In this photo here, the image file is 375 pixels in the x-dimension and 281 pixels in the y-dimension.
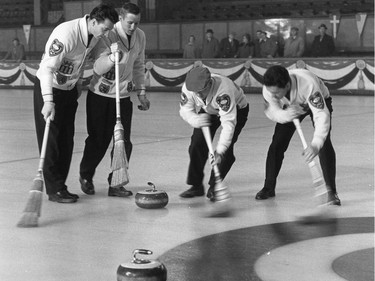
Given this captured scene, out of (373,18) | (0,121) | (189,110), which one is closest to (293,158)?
(189,110)

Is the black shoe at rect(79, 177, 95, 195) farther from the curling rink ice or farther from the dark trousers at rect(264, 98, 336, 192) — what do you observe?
the dark trousers at rect(264, 98, 336, 192)

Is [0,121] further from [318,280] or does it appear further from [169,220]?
[318,280]

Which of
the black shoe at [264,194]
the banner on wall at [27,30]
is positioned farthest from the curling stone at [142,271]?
the banner on wall at [27,30]

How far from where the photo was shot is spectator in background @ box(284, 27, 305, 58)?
22.6 m

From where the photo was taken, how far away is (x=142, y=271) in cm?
440

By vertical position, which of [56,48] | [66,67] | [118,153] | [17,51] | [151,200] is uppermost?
[56,48]

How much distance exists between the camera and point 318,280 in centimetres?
479

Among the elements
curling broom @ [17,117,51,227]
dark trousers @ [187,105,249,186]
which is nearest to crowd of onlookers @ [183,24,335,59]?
dark trousers @ [187,105,249,186]

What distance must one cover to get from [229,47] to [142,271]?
791 inches

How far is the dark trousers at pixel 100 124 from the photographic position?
755 cm

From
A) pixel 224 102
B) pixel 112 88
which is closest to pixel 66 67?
pixel 112 88

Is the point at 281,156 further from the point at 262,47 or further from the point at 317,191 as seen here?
the point at 262,47

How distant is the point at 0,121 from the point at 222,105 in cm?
882

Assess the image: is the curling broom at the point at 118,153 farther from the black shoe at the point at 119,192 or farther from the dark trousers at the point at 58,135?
the dark trousers at the point at 58,135
